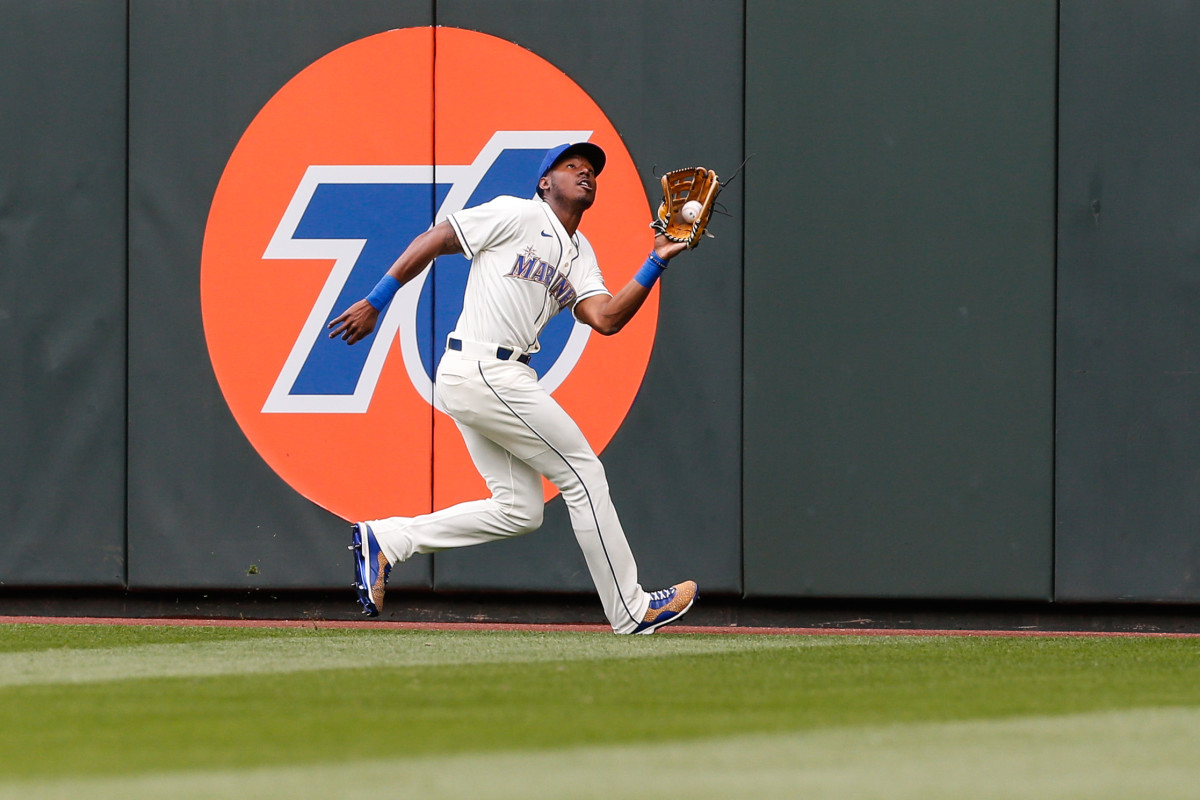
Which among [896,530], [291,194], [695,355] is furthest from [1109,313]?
[291,194]

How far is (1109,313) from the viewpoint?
Answer: 7.42m

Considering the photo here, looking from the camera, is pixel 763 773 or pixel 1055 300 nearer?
pixel 763 773

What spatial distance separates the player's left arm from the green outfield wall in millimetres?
1437

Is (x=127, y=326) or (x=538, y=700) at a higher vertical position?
(x=127, y=326)

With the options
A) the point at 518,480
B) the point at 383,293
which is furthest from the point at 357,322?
Result: the point at 518,480

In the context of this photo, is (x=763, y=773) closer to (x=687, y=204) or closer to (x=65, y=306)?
(x=687, y=204)

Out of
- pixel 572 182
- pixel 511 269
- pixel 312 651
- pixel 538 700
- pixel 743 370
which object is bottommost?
pixel 312 651

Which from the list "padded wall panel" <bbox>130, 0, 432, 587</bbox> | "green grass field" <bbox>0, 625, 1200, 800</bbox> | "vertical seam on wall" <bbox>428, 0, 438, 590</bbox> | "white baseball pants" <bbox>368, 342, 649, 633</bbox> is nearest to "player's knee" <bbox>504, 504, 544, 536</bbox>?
"white baseball pants" <bbox>368, 342, 649, 633</bbox>

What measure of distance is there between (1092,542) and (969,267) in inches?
57.3

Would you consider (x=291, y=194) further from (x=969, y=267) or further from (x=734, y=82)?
(x=969, y=267)

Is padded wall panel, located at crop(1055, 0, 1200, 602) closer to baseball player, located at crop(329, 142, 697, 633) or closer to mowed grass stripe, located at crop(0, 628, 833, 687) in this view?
mowed grass stripe, located at crop(0, 628, 833, 687)

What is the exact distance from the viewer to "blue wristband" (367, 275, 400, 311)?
5906mm

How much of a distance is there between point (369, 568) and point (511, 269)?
1300 millimetres

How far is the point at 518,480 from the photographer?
6207mm
